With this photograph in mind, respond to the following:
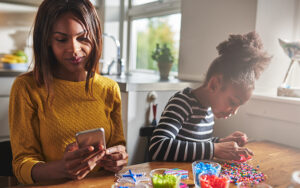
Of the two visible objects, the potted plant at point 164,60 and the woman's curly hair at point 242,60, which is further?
the potted plant at point 164,60

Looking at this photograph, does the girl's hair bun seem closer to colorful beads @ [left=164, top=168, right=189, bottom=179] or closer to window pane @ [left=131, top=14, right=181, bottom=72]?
colorful beads @ [left=164, top=168, right=189, bottom=179]

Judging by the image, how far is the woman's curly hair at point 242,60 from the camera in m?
0.87

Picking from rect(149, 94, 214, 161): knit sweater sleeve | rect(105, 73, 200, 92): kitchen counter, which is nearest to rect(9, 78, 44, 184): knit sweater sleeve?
rect(149, 94, 214, 161): knit sweater sleeve

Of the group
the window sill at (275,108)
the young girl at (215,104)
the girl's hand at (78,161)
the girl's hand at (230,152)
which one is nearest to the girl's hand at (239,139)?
the young girl at (215,104)

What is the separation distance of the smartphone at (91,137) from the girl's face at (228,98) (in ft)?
1.47

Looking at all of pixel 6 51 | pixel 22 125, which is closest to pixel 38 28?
pixel 22 125

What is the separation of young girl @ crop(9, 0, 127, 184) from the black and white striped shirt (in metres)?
0.15

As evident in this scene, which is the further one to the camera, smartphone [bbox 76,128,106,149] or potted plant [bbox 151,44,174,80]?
potted plant [bbox 151,44,174,80]

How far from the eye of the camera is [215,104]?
3.33ft

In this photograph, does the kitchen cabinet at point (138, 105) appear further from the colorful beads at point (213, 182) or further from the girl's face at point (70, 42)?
the colorful beads at point (213, 182)

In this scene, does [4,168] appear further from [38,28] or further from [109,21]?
[109,21]

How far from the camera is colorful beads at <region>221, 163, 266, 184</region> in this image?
31.2 inches

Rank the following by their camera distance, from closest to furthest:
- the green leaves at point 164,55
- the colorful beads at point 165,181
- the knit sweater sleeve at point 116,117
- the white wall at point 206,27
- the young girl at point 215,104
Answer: the colorful beads at point 165,181, the young girl at point 215,104, the knit sweater sleeve at point 116,117, the white wall at point 206,27, the green leaves at point 164,55

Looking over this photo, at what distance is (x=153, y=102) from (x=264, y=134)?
0.67 metres
